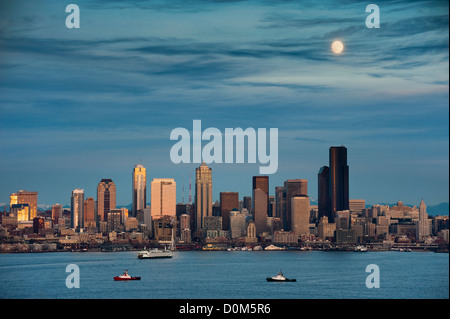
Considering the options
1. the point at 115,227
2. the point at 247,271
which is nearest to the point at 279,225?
the point at 115,227

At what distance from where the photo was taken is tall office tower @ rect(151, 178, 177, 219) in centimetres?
5934

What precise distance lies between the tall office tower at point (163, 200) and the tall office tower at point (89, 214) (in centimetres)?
542

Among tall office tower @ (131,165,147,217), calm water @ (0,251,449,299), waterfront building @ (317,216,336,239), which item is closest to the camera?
calm water @ (0,251,449,299)

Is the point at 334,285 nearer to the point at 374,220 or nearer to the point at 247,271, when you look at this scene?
the point at 247,271

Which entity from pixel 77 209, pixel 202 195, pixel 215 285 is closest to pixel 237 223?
pixel 202 195

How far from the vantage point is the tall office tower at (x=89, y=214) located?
62.8 m

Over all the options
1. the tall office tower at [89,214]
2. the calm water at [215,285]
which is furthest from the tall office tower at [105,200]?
the calm water at [215,285]

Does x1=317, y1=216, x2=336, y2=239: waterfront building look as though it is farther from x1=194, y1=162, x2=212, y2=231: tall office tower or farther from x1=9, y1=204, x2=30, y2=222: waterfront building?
x1=9, y1=204, x2=30, y2=222: waterfront building

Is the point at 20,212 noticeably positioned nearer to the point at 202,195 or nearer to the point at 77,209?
the point at 77,209

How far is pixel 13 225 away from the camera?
2324 inches

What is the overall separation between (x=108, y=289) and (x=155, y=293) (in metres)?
1.99

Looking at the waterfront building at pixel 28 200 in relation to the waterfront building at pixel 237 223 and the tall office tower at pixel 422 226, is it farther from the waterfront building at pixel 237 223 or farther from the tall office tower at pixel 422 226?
the tall office tower at pixel 422 226

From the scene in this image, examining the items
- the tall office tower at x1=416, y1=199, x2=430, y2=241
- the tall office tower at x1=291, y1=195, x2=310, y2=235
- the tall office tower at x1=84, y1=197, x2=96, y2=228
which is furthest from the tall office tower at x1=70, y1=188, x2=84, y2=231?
the tall office tower at x1=416, y1=199, x2=430, y2=241

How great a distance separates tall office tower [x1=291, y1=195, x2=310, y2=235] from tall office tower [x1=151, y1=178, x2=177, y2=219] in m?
11.7
